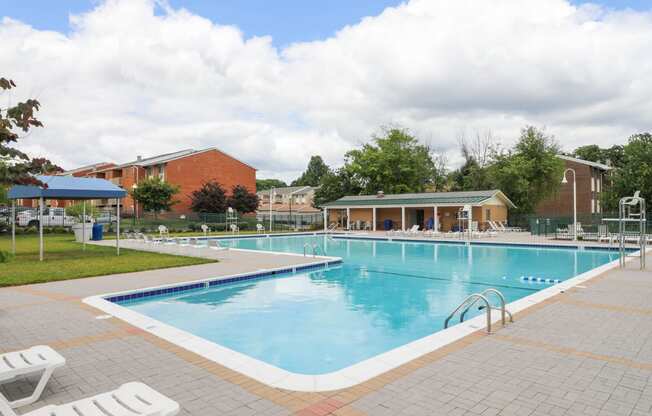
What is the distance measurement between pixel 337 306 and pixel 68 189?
442 inches

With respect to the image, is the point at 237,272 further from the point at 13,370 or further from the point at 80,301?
the point at 13,370

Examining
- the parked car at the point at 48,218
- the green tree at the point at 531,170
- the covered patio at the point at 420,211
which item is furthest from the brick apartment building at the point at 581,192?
the parked car at the point at 48,218

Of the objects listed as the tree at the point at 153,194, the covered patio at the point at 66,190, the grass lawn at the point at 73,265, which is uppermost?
the tree at the point at 153,194

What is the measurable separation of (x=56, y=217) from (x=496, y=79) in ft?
107

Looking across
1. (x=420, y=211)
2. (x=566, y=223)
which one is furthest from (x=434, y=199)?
(x=566, y=223)

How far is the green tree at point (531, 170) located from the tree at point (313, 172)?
6059cm

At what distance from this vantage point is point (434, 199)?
33.5m

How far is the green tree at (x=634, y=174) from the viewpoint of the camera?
93.5ft

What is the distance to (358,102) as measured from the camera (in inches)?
1038

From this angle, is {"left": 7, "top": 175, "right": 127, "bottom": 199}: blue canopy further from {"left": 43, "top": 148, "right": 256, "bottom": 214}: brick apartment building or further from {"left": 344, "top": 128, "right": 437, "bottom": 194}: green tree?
{"left": 344, "top": 128, "right": 437, "bottom": 194}: green tree

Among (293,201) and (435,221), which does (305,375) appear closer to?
(435,221)

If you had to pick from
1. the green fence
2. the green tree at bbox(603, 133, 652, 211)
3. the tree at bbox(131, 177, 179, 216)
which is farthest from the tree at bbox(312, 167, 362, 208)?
the green tree at bbox(603, 133, 652, 211)

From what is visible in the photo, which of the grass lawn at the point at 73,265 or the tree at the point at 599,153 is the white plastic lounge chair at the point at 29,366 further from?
the tree at the point at 599,153

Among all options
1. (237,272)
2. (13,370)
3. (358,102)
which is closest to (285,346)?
(13,370)
